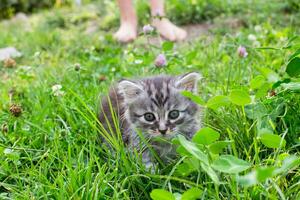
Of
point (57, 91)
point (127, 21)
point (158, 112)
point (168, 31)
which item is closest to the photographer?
point (158, 112)

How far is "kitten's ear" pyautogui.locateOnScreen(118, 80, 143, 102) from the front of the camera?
2.58 metres

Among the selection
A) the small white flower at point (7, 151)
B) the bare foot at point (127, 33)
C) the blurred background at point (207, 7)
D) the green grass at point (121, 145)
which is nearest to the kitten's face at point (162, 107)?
the green grass at point (121, 145)

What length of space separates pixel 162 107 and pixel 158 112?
0.11 feet

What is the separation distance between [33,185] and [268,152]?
42.0 inches

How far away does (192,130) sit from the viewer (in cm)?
254

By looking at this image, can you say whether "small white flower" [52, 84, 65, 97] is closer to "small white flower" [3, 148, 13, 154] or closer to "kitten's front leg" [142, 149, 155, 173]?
"small white flower" [3, 148, 13, 154]

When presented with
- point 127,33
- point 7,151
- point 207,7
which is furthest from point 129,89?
point 207,7

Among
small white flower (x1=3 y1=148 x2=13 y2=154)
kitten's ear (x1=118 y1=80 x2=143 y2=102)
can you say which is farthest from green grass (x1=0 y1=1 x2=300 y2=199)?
kitten's ear (x1=118 y1=80 x2=143 y2=102)

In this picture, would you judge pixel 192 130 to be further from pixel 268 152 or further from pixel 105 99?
pixel 105 99

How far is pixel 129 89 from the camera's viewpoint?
2.63 m

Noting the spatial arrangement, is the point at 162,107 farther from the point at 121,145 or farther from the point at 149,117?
the point at 121,145

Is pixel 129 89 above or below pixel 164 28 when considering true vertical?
above

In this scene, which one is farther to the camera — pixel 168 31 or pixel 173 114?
pixel 168 31

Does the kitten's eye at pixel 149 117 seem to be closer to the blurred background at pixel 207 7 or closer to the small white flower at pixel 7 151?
the small white flower at pixel 7 151
